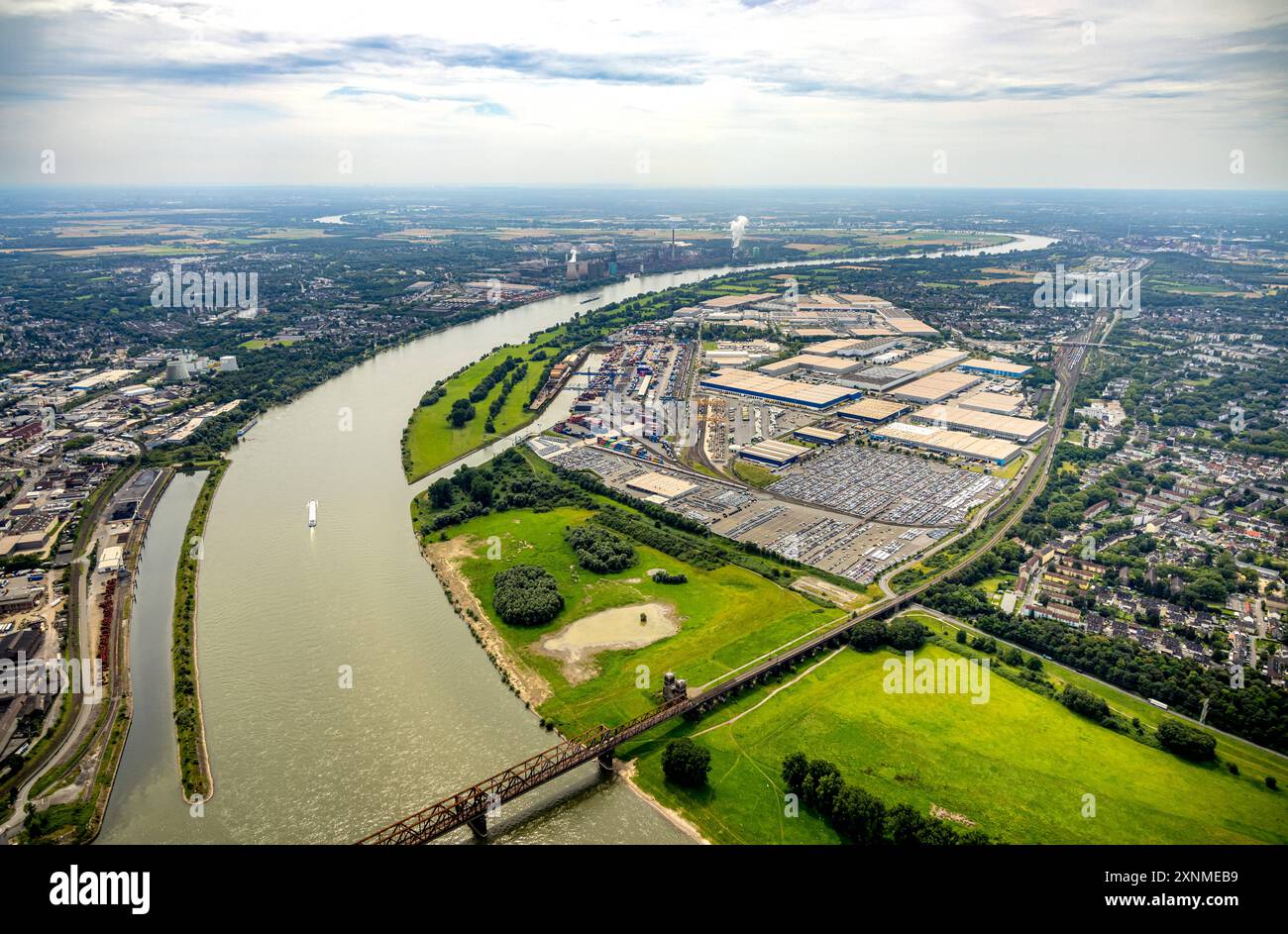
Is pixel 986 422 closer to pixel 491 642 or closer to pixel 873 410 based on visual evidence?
pixel 873 410

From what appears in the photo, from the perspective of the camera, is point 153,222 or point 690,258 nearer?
point 690,258

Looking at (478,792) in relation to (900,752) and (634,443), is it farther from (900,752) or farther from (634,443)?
(634,443)

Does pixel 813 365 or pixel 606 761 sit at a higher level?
pixel 813 365

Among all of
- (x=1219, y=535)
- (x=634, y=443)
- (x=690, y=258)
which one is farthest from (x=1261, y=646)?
→ (x=690, y=258)

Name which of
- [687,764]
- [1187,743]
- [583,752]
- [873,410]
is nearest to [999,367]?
[873,410]

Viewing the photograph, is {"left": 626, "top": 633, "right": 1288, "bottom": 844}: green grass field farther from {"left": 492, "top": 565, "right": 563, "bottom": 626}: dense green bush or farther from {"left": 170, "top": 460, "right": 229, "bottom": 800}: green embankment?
{"left": 170, "top": 460, "right": 229, "bottom": 800}: green embankment
